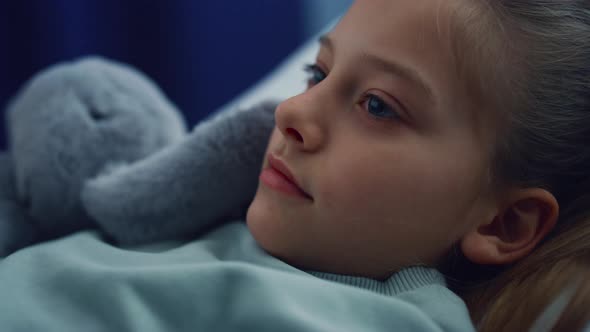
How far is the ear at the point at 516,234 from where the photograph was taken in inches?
28.3

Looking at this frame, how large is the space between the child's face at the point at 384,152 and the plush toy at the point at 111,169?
159mm

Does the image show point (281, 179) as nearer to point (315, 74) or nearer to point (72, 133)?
point (315, 74)

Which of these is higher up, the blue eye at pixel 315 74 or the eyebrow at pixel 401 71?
the eyebrow at pixel 401 71

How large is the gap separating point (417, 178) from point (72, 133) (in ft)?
1.58

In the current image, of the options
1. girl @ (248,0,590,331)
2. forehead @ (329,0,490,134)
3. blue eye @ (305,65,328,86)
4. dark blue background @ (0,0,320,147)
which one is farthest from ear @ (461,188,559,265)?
dark blue background @ (0,0,320,147)

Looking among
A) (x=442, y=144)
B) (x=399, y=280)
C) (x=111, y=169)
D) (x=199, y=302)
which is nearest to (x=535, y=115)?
(x=442, y=144)

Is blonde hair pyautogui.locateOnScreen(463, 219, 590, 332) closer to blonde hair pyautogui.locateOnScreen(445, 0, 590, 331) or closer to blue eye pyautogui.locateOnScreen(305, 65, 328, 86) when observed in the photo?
blonde hair pyautogui.locateOnScreen(445, 0, 590, 331)

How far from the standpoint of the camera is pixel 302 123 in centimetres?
70

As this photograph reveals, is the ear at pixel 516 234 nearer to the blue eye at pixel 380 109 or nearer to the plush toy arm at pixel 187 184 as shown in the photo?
the blue eye at pixel 380 109

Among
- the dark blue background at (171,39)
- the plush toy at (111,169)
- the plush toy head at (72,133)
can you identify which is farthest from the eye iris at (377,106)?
the dark blue background at (171,39)

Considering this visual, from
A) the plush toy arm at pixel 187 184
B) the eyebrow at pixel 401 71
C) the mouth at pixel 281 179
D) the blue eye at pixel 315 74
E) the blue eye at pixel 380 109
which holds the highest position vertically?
the eyebrow at pixel 401 71

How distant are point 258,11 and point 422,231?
1.29 meters

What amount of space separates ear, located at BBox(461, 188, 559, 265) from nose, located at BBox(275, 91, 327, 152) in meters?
0.21

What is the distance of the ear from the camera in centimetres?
72
